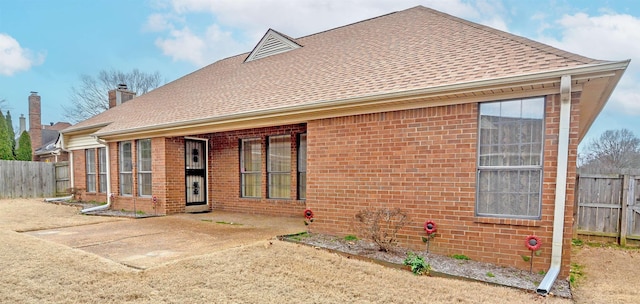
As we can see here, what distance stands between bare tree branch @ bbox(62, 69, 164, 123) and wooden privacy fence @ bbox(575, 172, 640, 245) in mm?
31724

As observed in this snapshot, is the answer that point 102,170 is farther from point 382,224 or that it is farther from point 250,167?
point 382,224

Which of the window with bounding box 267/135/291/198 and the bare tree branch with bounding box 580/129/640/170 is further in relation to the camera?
the bare tree branch with bounding box 580/129/640/170

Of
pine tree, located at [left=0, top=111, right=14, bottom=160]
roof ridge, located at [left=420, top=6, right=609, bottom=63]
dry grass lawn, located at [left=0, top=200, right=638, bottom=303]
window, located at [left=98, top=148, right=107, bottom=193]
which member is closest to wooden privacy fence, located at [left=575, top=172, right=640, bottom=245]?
dry grass lawn, located at [left=0, top=200, right=638, bottom=303]

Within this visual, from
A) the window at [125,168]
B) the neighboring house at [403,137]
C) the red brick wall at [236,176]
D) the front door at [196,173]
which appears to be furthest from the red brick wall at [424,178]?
the window at [125,168]

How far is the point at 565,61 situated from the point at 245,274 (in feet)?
16.1

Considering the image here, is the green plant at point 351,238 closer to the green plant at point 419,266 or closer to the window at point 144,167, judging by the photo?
the green plant at point 419,266

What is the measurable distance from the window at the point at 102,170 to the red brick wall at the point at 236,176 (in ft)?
15.1

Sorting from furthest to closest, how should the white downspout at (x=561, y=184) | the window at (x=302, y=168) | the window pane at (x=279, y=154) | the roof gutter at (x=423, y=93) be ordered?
the window pane at (x=279, y=154) < the window at (x=302, y=168) < the white downspout at (x=561, y=184) < the roof gutter at (x=423, y=93)

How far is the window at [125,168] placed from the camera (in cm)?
1050

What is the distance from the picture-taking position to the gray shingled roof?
508cm

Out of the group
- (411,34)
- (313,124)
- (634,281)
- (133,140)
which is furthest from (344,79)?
(133,140)

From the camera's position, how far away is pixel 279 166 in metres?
8.85

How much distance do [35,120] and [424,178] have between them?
35229mm

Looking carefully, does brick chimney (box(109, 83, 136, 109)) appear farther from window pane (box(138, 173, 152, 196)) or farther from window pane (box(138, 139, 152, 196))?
window pane (box(138, 173, 152, 196))
